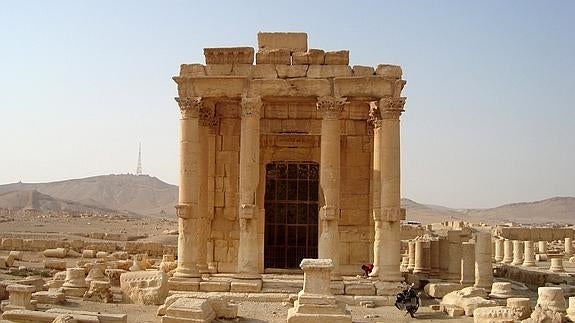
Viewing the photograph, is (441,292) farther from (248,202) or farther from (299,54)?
(299,54)

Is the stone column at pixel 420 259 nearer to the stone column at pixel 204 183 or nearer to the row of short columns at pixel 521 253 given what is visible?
the stone column at pixel 204 183

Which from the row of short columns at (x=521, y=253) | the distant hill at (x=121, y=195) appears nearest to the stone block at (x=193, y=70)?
the row of short columns at (x=521, y=253)

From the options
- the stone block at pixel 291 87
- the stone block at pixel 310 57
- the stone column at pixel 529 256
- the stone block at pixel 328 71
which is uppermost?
the stone block at pixel 310 57

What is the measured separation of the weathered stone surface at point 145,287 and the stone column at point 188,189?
6.29 feet

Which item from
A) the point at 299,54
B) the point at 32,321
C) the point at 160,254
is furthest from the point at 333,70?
the point at 160,254

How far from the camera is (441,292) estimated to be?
20.7 m

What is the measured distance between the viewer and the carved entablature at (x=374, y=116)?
22125 millimetres

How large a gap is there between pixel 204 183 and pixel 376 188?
545 cm

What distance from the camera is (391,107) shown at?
67.6ft

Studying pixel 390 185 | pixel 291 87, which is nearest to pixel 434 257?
pixel 390 185


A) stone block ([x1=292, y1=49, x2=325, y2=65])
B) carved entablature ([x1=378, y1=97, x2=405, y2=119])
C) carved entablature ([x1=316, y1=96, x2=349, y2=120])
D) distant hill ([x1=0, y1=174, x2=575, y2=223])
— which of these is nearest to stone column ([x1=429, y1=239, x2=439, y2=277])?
carved entablature ([x1=378, y1=97, x2=405, y2=119])

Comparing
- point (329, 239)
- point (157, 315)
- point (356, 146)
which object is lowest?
point (157, 315)

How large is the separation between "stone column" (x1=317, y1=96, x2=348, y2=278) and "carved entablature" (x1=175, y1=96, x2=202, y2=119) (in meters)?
3.54

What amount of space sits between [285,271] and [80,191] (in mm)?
175853
